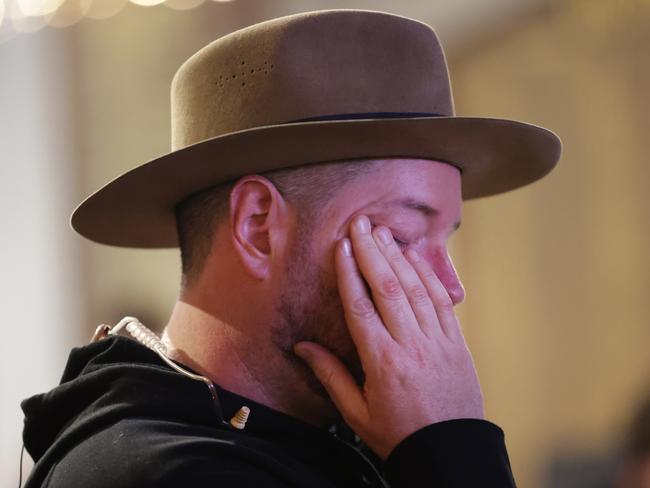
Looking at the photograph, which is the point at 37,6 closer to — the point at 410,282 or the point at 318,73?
the point at 318,73

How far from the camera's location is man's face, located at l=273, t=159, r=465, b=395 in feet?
4.44

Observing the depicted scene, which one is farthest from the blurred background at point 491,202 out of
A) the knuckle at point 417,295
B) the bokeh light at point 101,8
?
the knuckle at point 417,295

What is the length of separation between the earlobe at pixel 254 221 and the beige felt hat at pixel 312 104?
1.2 inches

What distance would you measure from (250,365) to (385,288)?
0.24 meters

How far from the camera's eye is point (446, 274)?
1.42m

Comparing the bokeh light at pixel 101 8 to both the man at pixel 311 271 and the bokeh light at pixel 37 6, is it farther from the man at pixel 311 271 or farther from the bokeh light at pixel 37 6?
the man at pixel 311 271

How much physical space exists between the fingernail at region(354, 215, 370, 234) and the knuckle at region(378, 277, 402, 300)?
8 centimetres

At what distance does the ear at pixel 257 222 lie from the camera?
1373 mm

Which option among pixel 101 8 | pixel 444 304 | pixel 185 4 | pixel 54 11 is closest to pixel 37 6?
pixel 54 11

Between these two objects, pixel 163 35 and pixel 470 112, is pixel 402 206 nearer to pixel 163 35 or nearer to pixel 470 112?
pixel 470 112

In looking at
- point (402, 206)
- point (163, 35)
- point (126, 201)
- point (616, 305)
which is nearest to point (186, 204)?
point (126, 201)

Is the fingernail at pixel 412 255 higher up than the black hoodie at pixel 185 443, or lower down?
higher up

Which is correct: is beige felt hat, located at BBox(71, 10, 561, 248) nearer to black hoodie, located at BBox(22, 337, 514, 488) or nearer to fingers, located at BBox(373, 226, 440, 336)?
fingers, located at BBox(373, 226, 440, 336)

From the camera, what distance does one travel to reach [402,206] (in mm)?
1379
